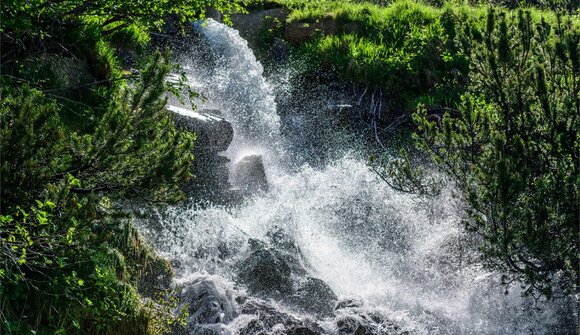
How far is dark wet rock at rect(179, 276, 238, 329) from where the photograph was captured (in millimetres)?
7184

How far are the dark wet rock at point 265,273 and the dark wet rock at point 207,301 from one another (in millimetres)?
553

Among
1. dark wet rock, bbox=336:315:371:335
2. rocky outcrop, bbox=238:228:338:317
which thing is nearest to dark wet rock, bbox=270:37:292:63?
rocky outcrop, bbox=238:228:338:317

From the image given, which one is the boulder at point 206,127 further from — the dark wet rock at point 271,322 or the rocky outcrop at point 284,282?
the dark wet rock at point 271,322

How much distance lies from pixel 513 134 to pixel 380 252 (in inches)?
154

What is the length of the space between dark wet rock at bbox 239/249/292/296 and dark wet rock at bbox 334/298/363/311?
69 cm

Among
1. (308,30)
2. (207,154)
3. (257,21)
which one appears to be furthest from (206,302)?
(257,21)

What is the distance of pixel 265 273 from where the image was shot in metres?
8.41

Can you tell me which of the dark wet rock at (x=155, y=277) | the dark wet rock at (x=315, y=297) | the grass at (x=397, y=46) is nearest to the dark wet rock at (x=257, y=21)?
the grass at (x=397, y=46)

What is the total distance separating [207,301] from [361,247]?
3873 mm

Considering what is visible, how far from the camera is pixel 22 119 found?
4.98 meters

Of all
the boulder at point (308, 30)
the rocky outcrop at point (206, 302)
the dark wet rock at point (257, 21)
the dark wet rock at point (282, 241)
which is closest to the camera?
the rocky outcrop at point (206, 302)

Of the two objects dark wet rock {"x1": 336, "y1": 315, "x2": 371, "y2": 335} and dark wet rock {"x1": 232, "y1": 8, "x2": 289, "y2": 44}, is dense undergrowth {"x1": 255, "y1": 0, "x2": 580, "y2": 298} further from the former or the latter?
dark wet rock {"x1": 232, "y1": 8, "x2": 289, "y2": 44}

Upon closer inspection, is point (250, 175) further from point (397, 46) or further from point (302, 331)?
point (397, 46)

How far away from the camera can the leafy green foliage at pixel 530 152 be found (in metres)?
6.39
